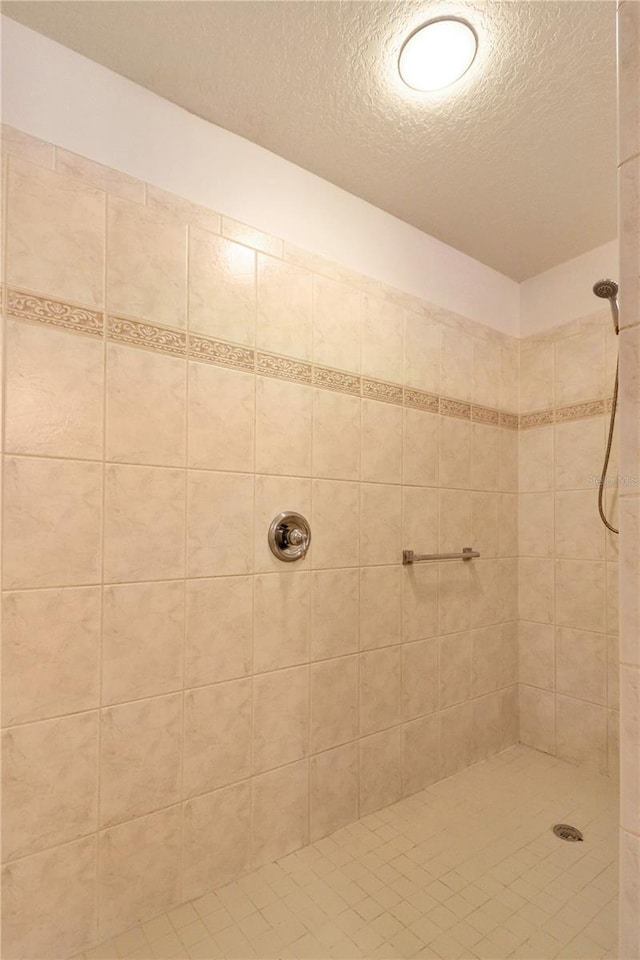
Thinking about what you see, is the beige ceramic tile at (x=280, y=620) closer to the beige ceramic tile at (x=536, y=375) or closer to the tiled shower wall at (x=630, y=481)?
the tiled shower wall at (x=630, y=481)

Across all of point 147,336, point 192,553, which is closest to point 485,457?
point 192,553

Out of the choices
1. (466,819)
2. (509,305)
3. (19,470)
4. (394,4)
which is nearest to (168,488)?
(19,470)

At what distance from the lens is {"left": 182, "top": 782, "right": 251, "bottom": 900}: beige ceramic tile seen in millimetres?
1331

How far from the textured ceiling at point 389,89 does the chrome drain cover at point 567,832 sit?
7.17ft

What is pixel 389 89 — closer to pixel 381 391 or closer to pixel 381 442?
pixel 381 391

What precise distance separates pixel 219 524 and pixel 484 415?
1.35 m

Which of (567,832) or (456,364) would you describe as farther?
→ (456,364)

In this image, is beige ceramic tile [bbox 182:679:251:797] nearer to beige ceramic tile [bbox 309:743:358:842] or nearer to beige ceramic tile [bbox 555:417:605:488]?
beige ceramic tile [bbox 309:743:358:842]

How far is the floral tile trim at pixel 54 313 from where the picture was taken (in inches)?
44.3

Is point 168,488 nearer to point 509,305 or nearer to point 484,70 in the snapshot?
point 484,70

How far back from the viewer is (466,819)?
1.72 m

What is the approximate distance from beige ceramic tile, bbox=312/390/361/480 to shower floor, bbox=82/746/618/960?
117cm

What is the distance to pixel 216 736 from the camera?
4.55 ft

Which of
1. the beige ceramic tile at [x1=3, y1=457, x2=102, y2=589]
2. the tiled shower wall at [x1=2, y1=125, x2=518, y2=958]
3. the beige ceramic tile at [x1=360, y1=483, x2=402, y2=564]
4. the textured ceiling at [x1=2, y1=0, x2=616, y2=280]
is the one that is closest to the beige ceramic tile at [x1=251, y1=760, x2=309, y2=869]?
the tiled shower wall at [x1=2, y1=125, x2=518, y2=958]
